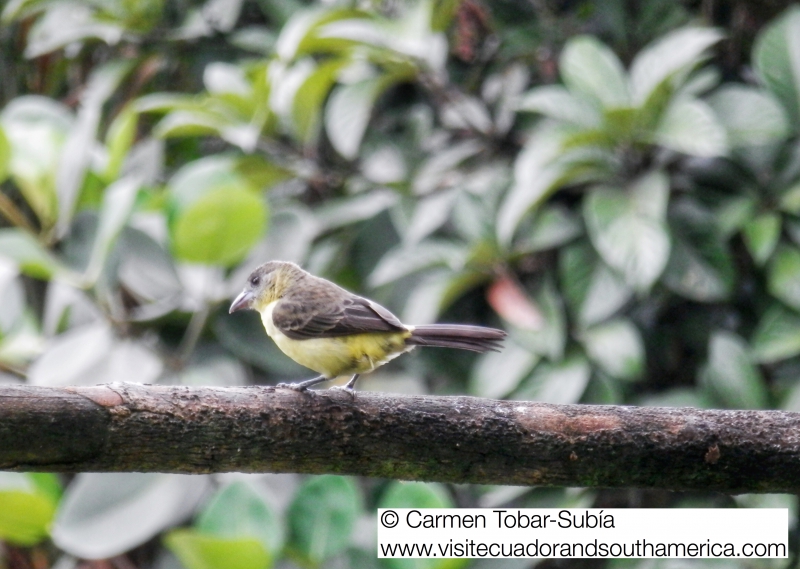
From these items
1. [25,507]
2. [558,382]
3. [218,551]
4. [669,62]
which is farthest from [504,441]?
[25,507]

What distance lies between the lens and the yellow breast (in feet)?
8.50

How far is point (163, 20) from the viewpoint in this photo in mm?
4898

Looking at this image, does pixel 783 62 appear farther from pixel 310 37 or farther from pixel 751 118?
pixel 310 37

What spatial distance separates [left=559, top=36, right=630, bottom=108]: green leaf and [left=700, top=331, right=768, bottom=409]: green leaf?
99cm

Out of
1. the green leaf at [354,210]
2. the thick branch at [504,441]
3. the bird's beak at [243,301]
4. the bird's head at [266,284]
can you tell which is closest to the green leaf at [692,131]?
the green leaf at [354,210]

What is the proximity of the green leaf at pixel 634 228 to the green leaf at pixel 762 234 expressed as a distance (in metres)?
0.31

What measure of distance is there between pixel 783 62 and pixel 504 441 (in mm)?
2277

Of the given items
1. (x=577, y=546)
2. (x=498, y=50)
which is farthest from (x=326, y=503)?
(x=498, y=50)

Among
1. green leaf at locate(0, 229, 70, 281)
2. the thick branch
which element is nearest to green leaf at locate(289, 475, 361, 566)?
the thick branch

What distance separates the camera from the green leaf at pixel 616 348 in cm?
337

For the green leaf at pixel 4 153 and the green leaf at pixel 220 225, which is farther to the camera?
the green leaf at pixel 4 153

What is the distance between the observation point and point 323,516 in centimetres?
319

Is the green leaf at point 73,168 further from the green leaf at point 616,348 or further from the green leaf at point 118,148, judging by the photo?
the green leaf at point 616,348

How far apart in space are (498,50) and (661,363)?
5.52 ft
